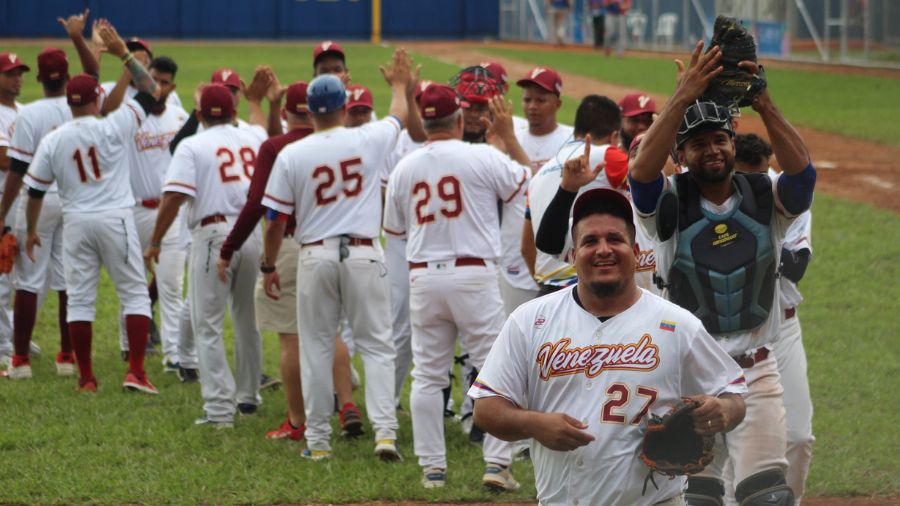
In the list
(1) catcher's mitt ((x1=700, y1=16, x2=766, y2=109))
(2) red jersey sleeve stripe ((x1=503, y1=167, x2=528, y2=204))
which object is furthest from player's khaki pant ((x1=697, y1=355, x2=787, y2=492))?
(2) red jersey sleeve stripe ((x1=503, y1=167, x2=528, y2=204))

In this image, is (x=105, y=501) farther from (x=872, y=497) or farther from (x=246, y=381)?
(x=872, y=497)

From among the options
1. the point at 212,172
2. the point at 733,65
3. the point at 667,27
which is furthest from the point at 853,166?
the point at 667,27

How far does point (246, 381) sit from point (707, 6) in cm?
2923

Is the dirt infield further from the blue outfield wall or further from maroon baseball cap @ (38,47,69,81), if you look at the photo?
the blue outfield wall

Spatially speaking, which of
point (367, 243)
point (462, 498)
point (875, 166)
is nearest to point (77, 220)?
point (367, 243)

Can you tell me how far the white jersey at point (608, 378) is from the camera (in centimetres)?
→ 394

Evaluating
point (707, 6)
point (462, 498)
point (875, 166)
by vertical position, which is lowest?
point (462, 498)

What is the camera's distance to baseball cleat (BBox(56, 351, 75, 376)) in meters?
9.80

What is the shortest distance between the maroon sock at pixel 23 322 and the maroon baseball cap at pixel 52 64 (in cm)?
177

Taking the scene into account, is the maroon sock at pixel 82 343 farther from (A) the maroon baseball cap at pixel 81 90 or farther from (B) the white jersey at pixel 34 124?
(A) the maroon baseball cap at pixel 81 90

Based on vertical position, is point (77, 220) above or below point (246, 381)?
above

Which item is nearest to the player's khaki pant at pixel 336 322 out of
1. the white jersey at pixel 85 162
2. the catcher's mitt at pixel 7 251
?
the white jersey at pixel 85 162

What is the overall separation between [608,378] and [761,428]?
5.33ft

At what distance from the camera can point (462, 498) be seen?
22.9ft
